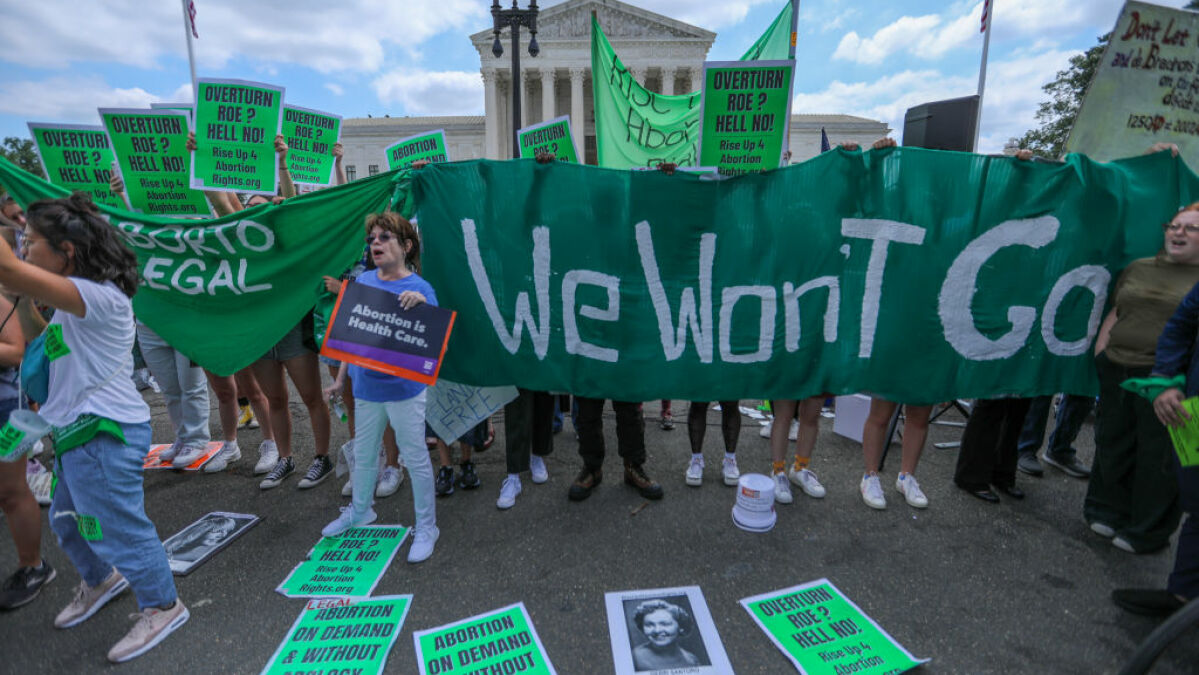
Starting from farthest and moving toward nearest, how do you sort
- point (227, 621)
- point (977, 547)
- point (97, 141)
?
point (97, 141) → point (977, 547) → point (227, 621)

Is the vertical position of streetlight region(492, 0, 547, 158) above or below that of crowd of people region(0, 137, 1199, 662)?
above

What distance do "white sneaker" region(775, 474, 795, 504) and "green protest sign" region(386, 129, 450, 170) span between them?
3513 mm

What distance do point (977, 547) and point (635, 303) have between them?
233 cm

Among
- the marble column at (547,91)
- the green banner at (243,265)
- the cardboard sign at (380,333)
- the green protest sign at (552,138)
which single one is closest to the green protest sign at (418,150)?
the green protest sign at (552,138)

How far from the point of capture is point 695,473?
3516mm

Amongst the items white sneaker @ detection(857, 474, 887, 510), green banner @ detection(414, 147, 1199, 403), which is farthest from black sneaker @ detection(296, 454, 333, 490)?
white sneaker @ detection(857, 474, 887, 510)

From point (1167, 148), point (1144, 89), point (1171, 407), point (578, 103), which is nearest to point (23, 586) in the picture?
point (1171, 407)

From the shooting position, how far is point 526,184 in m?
3.01

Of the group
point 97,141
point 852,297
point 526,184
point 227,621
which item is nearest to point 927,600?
point 852,297

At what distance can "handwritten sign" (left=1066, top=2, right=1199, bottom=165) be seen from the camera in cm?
302

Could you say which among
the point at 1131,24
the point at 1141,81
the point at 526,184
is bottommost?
the point at 526,184

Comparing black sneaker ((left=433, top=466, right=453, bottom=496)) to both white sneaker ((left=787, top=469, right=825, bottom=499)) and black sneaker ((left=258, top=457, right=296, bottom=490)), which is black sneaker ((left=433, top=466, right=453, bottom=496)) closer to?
black sneaker ((left=258, top=457, right=296, bottom=490))

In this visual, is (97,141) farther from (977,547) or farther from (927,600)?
(977,547)

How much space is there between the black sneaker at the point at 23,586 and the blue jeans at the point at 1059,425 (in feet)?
19.7
